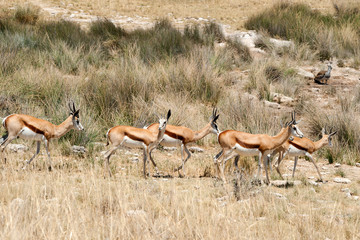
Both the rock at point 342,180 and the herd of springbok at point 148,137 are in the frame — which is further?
the rock at point 342,180

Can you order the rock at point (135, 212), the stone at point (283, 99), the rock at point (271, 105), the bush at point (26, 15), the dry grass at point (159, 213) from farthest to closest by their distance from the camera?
the bush at point (26, 15), the stone at point (283, 99), the rock at point (271, 105), the rock at point (135, 212), the dry grass at point (159, 213)

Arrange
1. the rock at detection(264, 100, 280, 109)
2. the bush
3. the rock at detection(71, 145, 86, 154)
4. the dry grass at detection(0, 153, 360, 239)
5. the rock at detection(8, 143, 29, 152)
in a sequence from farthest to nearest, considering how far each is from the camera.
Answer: the bush < the rock at detection(264, 100, 280, 109) < the rock at detection(71, 145, 86, 154) < the rock at detection(8, 143, 29, 152) < the dry grass at detection(0, 153, 360, 239)

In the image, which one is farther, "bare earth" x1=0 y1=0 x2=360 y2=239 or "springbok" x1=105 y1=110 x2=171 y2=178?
"springbok" x1=105 y1=110 x2=171 y2=178

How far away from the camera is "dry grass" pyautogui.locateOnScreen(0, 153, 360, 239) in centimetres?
462

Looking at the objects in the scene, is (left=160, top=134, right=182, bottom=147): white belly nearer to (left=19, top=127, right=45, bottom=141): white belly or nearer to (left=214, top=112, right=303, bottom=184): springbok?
(left=214, top=112, right=303, bottom=184): springbok

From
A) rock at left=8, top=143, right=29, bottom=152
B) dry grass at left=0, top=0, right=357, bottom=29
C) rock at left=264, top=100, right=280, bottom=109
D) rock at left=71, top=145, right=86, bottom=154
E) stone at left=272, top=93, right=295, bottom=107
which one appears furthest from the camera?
dry grass at left=0, top=0, right=357, bottom=29

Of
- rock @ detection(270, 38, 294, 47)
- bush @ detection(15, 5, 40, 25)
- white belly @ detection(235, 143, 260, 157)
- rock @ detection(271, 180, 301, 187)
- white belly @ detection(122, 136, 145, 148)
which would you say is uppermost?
white belly @ detection(235, 143, 260, 157)

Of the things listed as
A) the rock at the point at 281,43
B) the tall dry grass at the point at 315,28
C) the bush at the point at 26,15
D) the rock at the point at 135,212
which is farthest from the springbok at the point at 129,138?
the bush at the point at 26,15

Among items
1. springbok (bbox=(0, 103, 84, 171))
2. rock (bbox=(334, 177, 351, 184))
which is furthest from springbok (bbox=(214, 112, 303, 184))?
springbok (bbox=(0, 103, 84, 171))

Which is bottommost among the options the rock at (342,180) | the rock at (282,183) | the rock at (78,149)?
the rock at (78,149)

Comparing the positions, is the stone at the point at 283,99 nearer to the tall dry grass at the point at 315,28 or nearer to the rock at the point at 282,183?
the tall dry grass at the point at 315,28

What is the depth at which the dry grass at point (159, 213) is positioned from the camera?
462cm

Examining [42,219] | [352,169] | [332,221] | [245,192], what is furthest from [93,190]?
Result: [352,169]

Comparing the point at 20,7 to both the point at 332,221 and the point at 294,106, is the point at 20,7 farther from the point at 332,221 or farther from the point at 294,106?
the point at 332,221
